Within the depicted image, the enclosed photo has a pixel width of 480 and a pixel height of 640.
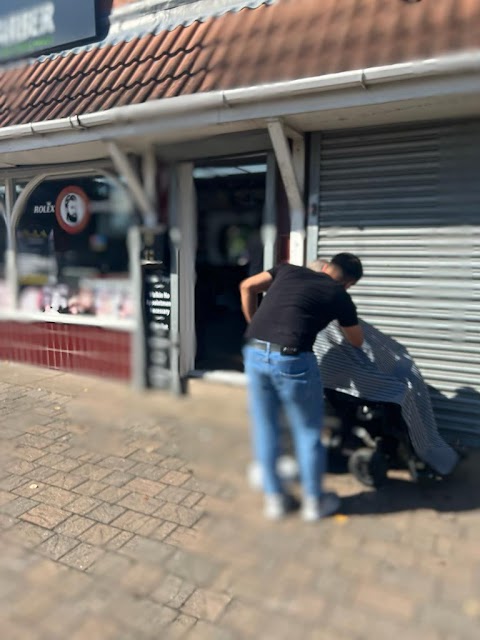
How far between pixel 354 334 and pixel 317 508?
947 millimetres

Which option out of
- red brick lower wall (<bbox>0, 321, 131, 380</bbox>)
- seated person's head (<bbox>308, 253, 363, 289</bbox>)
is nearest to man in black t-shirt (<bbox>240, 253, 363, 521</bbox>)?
seated person's head (<bbox>308, 253, 363, 289</bbox>)

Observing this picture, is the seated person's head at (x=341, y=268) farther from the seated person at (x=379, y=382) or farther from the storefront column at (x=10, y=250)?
the storefront column at (x=10, y=250)

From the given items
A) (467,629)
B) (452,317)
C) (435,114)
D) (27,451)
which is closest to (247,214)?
(435,114)

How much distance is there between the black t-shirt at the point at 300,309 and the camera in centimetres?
246

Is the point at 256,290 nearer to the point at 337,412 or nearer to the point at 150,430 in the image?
the point at 337,412

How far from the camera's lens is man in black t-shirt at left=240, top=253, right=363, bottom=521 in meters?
2.47

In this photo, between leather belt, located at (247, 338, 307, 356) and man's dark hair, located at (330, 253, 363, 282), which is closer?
leather belt, located at (247, 338, 307, 356)

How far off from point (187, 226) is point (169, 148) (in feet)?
6.12

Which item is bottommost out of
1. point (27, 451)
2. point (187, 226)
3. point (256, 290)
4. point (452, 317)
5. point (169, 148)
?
point (27, 451)

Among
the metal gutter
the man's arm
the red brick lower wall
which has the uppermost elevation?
the metal gutter

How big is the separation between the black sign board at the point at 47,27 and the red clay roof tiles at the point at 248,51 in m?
0.24

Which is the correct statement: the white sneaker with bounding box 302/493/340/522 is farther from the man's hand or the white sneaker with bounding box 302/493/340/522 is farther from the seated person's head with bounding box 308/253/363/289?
the seated person's head with bounding box 308/253/363/289

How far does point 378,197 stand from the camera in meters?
3.71

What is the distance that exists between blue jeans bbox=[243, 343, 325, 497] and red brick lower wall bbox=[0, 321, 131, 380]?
5.65ft
